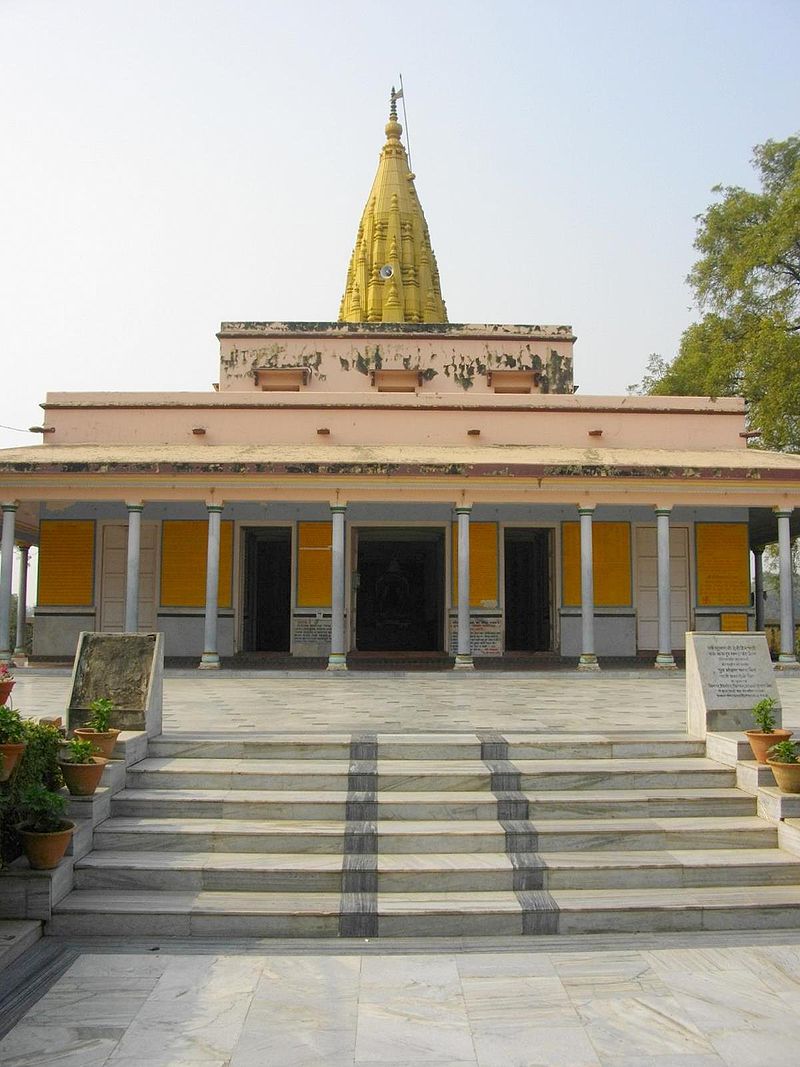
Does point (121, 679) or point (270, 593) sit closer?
point (121, 679)

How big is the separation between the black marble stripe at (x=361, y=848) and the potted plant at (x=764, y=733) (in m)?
2.65

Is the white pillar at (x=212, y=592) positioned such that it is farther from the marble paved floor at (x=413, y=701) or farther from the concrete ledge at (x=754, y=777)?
the concrete ledge at (x=754, y=777)

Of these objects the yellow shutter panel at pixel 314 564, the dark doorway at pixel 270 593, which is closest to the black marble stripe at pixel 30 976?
the yellow shutter panel at pixel 314 564

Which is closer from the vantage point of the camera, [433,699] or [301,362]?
[433,699]

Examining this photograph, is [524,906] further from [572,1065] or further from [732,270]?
[732,270]

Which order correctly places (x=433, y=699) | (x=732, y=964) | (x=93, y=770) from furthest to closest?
1. (x=433, y=699)
2. (x=93, y=770)
3. (x=732, y=964)

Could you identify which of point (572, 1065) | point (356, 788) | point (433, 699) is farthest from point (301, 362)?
point (572, 1065)

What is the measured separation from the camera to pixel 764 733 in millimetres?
6105

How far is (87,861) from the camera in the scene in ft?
17.0

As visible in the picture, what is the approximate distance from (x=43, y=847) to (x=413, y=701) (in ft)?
17.9

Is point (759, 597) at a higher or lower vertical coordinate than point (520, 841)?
higher

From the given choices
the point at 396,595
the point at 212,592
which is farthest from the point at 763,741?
the point at 396,595

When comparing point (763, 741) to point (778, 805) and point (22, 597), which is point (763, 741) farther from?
point (22, 597)

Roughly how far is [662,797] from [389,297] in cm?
1969
